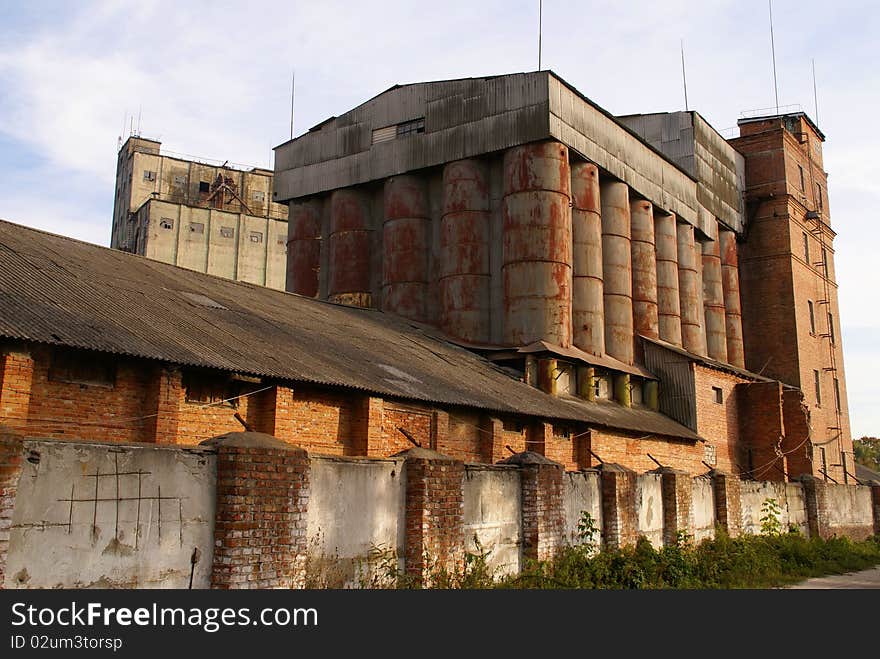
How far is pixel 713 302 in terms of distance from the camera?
117ft

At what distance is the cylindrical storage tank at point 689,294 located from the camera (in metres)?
33.2

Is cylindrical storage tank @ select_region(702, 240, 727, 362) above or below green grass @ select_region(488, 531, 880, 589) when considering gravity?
above

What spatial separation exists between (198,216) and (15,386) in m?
45.4

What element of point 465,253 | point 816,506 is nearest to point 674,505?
point 816,506

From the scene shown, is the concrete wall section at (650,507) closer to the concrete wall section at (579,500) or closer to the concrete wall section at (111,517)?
the concrete wall section at (579,500)

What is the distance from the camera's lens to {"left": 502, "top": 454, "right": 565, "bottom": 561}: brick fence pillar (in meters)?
11.4

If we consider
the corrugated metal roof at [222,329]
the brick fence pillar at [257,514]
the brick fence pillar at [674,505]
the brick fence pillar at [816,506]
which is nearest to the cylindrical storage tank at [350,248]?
the corrugated metal roof at [222,329]

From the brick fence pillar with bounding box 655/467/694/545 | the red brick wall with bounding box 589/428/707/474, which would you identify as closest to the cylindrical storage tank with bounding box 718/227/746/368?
the red brick wall with bounding box 589/428/707/474

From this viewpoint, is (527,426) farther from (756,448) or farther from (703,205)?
(703,205)

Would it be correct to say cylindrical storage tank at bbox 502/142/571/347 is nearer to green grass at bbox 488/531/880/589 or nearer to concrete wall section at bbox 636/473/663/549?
green grass at bbox 488/531/880/589

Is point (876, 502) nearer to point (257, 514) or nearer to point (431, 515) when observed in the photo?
point (431, 515)

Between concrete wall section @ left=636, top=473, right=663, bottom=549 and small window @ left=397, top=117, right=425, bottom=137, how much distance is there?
1656cm

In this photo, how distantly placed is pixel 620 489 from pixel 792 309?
1012 inches

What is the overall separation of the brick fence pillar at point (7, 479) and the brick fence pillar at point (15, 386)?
5.26m
